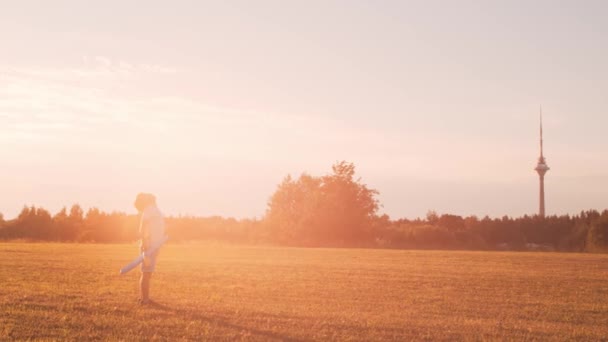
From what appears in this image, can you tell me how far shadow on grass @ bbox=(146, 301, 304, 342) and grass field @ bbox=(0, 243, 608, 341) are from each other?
0.12ft

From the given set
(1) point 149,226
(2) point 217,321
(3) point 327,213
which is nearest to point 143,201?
(1) point 149,226

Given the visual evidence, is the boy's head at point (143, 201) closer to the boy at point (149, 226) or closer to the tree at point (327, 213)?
the boy at point (149, 226)

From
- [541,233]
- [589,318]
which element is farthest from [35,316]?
[541,233]

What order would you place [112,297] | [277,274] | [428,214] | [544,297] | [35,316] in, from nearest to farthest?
[35,316], [112,297], [544,297], [277,274], [428,214]

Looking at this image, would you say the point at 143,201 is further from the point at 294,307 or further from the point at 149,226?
the point at 294,307

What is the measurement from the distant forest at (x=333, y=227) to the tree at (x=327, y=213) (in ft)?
0.41

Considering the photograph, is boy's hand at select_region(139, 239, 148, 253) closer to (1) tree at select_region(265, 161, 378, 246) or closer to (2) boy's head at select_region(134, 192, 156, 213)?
(2) boy's head at select_region(134, 192, 156, 213)

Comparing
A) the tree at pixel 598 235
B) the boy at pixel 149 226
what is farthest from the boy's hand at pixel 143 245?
the tree at pixel 598 235

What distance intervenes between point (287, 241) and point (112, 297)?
6758 cm

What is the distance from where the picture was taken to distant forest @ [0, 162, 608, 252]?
73.2m

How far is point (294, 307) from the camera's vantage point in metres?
14.6

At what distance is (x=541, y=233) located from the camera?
3408 inches

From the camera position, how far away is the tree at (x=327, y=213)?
3209 inches

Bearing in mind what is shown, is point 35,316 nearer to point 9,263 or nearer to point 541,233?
point 9,263
